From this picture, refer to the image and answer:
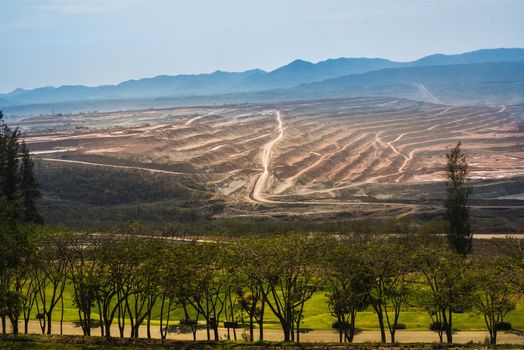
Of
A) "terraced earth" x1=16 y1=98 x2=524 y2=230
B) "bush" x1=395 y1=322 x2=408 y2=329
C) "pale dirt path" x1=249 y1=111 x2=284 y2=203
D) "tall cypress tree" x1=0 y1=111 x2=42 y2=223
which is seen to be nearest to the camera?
"bush" x1=395 y1=322 x2=408 y2=329

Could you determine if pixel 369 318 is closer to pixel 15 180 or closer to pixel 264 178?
pixel 15 180

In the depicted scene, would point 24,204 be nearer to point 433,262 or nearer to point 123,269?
point 123,269

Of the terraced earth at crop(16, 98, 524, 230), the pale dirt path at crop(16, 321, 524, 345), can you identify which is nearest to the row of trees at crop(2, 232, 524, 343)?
the pale dirt path at crop(16, 321, 524, 345)

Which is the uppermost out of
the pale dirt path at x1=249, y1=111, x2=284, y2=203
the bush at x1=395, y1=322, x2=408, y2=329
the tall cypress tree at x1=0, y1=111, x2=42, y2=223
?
the tall cypress tree at x1=0, y1=111, x2=42, y2=223

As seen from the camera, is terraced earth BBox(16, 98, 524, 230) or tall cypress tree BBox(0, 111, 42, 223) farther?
terraced earth BBox(16, 98, 524, 230)

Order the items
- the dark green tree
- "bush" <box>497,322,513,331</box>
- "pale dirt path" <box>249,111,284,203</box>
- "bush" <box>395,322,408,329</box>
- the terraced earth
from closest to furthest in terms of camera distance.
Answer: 1. "bush" <box>497,322,513,331</box>
2. "bush" <box>395,322,408,329</box>
3. the dark green tree
4. the terraced earth
5. "pale dirt path" <box>249,111,284,203</box>

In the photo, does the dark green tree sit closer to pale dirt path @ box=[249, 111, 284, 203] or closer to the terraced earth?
the terraced earth

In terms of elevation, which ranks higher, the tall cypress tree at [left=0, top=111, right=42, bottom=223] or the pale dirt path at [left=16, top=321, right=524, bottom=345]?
the tall cypress tree at [left=0, top=111, right=42, bottom=223]

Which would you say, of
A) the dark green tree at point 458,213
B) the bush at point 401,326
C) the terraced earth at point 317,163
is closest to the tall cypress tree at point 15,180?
the terraced earth at point 317,163

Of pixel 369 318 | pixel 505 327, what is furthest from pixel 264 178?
pixel 505 327

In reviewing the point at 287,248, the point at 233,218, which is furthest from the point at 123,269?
the point at 233,218
